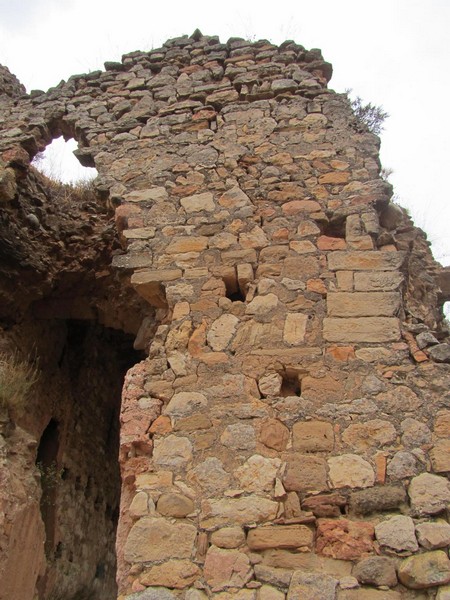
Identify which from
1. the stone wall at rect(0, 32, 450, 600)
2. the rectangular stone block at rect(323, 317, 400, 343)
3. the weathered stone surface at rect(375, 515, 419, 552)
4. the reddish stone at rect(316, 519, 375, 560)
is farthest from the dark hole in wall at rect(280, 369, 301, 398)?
the weathered stone surface at rect(375, 515, 419, 552)

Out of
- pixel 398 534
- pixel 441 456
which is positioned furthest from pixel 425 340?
pixel 398 534

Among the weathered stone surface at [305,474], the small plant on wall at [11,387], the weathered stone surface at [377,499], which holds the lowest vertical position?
the weathered stone surface at [377,499]

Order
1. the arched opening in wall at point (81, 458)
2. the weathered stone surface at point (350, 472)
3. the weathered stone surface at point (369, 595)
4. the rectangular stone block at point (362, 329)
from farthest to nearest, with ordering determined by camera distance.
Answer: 1. the arched opening in wall at point (81, 458)
2. the rectangular stone block at point (362, 329)
3. the weathered stone surface at point (350, 472)
4. the weathered stone surface at point (369, 595)

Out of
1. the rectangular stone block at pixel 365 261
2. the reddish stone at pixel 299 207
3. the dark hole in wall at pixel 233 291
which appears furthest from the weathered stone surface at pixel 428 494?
the reddish stone at pixel 299 207

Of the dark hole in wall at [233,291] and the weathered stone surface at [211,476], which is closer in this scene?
the weathered stone surface at [211,476]

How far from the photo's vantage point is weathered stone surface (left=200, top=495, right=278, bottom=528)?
11.3ft

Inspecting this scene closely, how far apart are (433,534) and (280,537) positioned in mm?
749

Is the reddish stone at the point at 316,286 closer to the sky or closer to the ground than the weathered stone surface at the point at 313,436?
closer to the sky

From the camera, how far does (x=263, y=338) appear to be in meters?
4.14

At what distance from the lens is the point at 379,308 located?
4.18m

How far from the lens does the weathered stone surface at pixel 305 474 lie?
3.53 metres

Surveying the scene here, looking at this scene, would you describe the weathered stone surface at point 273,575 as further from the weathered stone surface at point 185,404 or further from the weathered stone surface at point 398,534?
the weathered stone surface at point 185,404

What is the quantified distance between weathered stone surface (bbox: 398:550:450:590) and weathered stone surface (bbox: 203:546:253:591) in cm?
74

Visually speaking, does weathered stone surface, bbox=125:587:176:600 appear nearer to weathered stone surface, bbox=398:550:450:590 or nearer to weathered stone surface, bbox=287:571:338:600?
weathered stone surface, bbox=287:571:338:600
